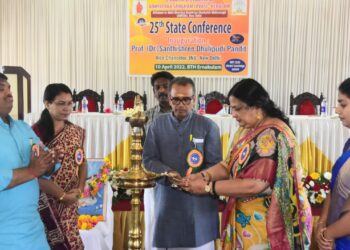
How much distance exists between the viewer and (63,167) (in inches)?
80.1

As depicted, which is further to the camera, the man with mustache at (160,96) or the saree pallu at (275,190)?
the man with mustache at (160,96)

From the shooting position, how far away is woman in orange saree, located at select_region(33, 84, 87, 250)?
1.91 meters

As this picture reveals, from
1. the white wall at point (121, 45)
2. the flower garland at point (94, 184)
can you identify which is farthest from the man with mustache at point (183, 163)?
the white wall at point (121, 45)

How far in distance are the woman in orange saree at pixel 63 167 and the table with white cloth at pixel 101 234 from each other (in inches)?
27.6

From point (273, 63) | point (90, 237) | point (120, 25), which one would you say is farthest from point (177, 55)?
point (90, 237)

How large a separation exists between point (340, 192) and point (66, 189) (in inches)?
51.9

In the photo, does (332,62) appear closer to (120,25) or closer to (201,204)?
(120,25)

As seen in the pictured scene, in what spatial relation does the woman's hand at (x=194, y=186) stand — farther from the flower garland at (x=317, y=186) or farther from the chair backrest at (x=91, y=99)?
the chair backrest at (x=91, y=99)

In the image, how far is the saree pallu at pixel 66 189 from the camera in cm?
190

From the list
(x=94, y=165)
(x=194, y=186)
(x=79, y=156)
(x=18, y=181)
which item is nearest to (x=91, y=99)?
(x=94, y=165)

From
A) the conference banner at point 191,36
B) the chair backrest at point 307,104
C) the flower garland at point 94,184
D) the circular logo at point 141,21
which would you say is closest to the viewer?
the flower garland at point 94,184

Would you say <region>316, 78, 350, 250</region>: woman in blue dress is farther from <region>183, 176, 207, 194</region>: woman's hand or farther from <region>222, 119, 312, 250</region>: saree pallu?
<region>183, 176, 207, 194</region>: woman's hand

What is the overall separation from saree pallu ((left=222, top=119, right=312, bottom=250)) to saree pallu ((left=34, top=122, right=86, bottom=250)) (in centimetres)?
88

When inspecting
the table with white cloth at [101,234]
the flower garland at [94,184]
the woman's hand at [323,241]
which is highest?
the woman's hand at [323,241]
